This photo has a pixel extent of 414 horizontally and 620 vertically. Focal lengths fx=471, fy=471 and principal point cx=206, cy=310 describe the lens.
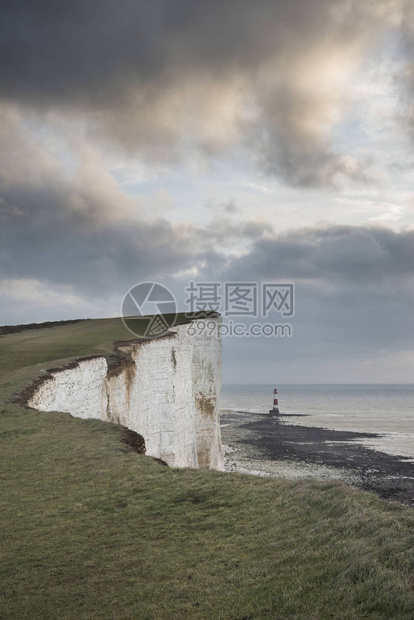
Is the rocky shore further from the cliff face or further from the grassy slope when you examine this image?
the grassy slope

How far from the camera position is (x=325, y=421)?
88.1m

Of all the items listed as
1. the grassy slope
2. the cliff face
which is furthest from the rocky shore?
the grassy slope

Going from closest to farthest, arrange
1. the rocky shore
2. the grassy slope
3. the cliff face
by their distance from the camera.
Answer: the grassy slope < the cliff face < the rocky shore

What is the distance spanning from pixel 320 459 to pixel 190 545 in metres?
44.4

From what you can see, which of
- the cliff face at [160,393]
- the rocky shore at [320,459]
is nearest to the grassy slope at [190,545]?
the cliff face at [160,393]

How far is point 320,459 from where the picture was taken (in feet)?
157

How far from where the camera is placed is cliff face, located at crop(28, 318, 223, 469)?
67.5 feet

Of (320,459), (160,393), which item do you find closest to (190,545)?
(160,393)

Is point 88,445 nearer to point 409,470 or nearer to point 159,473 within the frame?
point 159,473

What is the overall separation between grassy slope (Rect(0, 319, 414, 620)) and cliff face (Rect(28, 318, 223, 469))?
8.84 metres

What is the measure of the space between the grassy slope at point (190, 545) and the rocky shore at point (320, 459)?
19.7m

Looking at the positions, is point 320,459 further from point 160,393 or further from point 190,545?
point 190,545

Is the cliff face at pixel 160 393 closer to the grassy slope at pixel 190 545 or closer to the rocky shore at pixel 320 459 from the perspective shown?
the rocky shore at pixel 320 459

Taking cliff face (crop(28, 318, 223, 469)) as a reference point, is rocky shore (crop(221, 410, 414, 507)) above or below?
below
